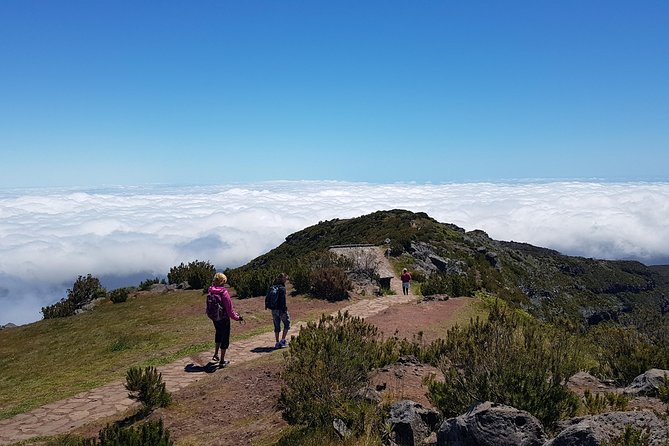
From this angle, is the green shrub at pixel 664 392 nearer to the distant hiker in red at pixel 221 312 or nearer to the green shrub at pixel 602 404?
the green shrub at pixel 602 404

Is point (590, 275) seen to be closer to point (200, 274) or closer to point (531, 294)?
point (531, 294)

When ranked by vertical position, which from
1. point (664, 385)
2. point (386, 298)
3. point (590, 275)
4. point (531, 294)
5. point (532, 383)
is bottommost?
point (590, 275)

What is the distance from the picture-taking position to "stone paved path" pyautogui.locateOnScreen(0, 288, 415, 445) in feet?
23.0

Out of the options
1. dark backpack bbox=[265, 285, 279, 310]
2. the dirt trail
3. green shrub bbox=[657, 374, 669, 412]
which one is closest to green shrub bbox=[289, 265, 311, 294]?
the dirt trail

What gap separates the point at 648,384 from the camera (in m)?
6.73

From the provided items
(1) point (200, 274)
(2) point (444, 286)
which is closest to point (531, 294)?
(2) point (444, 286)

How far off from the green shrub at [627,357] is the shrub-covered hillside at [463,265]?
9154mm

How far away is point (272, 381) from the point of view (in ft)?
25.8

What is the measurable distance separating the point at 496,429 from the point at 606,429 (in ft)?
3.07

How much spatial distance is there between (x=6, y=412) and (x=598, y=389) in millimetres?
10232

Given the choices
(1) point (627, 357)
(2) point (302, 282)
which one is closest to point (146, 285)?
(2) point (302, 282)

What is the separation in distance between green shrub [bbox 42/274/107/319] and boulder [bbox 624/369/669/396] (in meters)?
20.3

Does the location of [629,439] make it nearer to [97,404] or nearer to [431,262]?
[97,404]

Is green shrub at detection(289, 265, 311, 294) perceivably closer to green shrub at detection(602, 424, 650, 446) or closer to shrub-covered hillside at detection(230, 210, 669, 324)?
shrub-covered hillside at detection(230, 210, 669, 324)
